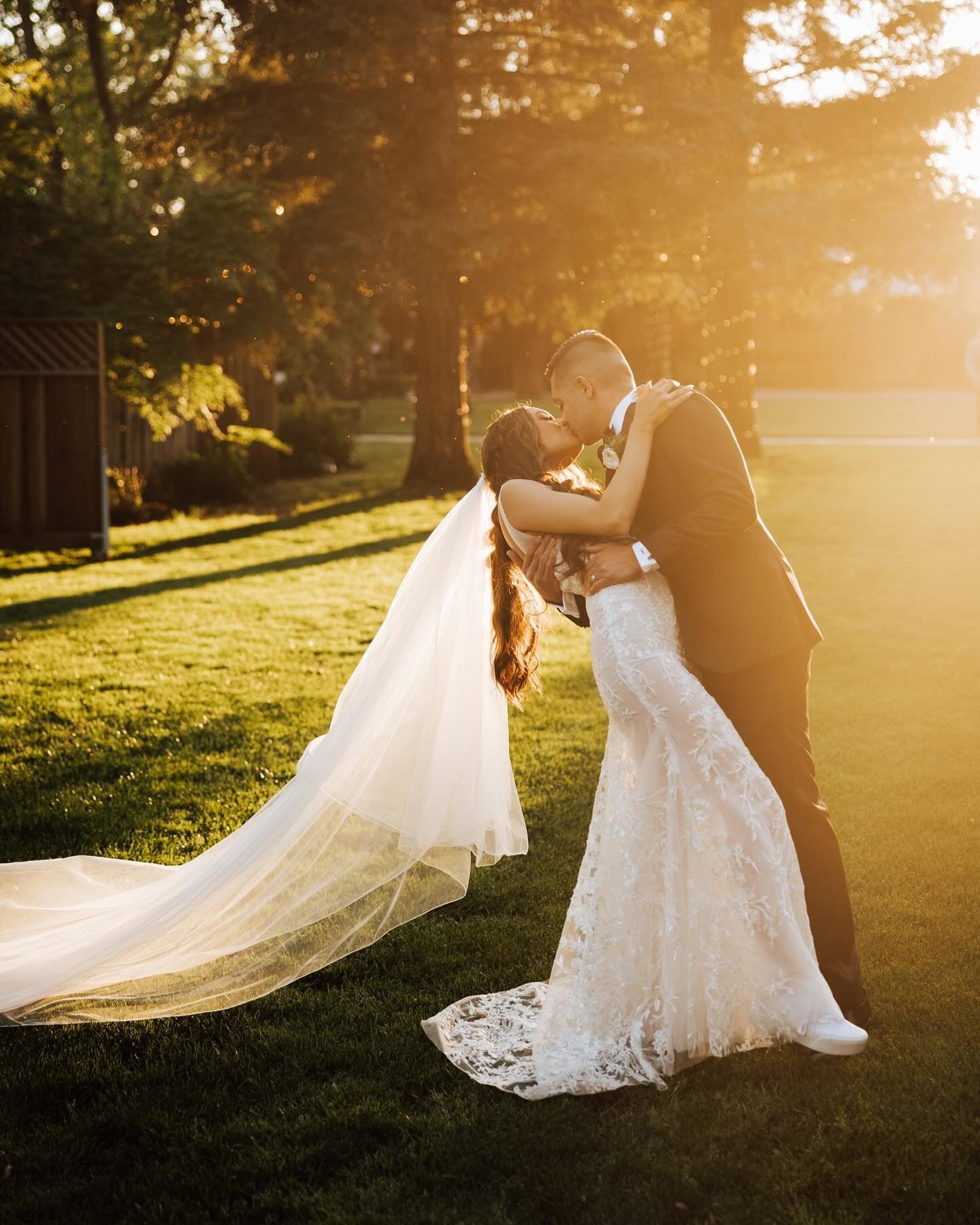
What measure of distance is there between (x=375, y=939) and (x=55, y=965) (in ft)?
3.46

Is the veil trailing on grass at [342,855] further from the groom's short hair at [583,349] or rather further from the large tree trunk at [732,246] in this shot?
the large tree trunk at [732,246]

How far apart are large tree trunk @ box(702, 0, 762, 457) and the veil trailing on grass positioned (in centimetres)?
977

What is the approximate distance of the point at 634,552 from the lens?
A: 367 cm

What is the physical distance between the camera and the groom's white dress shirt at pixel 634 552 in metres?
3.63

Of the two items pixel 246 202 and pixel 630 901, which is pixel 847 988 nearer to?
pixel 630 901

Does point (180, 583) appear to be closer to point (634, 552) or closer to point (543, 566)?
point (543, 566)

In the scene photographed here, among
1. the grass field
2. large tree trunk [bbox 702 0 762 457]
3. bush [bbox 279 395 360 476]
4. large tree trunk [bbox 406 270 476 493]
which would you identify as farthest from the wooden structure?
the grass field

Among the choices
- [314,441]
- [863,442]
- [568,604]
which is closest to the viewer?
[568,604]

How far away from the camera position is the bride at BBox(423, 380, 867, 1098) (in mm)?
3592

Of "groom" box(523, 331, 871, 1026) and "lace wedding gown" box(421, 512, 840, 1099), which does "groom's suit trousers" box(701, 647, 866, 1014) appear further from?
"lace wedding gown" box(421, 512, 840, 1099)

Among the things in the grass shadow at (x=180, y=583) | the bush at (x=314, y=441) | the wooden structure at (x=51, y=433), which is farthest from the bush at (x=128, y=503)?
the bush at (x=314, y=441)

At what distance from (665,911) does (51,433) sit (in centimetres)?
1191

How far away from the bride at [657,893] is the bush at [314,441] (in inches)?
777

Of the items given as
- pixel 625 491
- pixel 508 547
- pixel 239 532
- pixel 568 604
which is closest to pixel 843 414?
pixel 239 532
